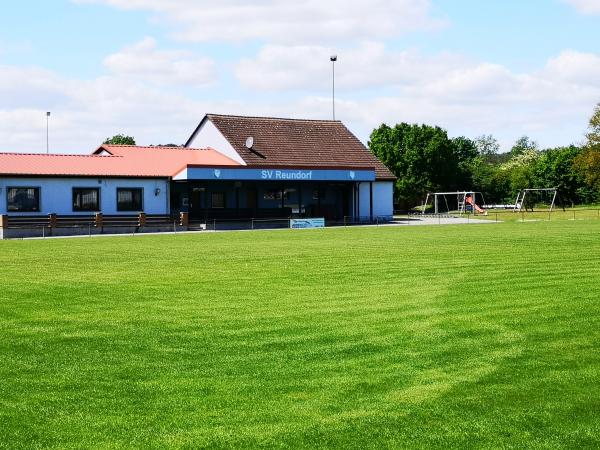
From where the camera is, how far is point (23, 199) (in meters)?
45.6

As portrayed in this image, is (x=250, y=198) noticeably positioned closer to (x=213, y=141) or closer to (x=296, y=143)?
(x=213, y=141)

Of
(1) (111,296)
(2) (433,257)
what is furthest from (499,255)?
(1) (111,296)

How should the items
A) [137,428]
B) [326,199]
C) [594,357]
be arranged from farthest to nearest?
[326,199], [594,357], [137,428]

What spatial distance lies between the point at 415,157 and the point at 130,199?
41.8 meters

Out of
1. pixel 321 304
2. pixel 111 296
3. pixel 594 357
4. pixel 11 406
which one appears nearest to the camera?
pixel 11 406

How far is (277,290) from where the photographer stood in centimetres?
1562

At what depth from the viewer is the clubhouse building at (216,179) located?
46.3 metres

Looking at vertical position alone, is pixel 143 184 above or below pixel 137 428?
above

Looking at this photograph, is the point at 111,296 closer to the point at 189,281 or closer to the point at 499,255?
the point at 189,281

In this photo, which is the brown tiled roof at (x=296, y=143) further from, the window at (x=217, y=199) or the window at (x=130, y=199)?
the window at (x=130, y=199)

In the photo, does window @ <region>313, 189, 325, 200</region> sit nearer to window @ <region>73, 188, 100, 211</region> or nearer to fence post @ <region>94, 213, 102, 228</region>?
window @ <region>73, 188, 100, 211</region>

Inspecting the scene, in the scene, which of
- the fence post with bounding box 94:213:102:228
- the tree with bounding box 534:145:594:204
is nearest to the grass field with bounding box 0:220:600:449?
the fence post with bounding box 94:213:102:228

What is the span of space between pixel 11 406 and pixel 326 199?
51361 millimetres

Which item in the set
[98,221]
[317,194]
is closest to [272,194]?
[317,194]
